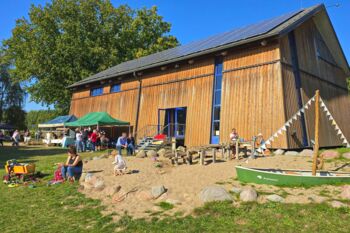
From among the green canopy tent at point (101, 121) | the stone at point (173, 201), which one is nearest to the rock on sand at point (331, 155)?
the stone at point (173, 201)

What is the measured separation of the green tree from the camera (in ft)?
124

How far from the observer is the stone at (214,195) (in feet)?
24.7

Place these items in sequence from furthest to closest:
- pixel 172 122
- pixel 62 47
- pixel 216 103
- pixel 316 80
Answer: pixel 62 47, pixel 172 122, pixel 316 80, pixel 216 103

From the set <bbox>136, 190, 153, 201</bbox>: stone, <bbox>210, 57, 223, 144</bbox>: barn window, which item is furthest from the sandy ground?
<bbox>210, 57, 223, 144</bbox>: barn window

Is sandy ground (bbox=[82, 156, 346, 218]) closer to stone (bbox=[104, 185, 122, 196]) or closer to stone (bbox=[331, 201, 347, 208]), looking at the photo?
stone (bbox=[104, 185, 122, 196])

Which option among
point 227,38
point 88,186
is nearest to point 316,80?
point 227,38

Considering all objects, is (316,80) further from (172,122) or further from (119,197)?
(119,197)

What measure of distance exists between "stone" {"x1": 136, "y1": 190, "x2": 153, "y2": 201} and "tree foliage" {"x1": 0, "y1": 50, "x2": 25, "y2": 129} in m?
45.3

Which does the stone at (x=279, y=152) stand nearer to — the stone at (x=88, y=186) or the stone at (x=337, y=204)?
the stone at (x=337, y=204)

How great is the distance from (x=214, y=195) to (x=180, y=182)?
215cm

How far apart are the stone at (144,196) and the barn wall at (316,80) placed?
355 inches

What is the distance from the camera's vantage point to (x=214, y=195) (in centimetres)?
760

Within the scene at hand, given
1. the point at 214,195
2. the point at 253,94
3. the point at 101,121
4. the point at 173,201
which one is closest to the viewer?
the point at 214,195

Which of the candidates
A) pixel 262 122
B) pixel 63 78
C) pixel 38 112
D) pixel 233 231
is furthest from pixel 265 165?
pixel 38 112
